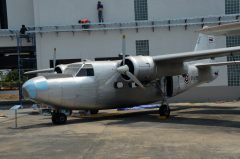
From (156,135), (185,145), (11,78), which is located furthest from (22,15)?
(11,78)

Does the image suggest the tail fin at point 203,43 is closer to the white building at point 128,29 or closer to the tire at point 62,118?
the white building at point 128,29

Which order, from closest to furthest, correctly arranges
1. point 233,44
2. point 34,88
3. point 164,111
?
point 34,88 → point 164,111 → point 233,44

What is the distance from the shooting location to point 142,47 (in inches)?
1276

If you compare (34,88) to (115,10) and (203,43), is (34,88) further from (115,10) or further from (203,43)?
(115,10)

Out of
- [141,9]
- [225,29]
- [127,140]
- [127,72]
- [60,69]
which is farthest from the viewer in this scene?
[141,9]

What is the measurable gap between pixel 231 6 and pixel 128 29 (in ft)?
29.8

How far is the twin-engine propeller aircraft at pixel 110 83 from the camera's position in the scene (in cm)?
1780

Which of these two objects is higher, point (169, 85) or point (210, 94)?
point (169, 85)

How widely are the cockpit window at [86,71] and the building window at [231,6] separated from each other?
1755 cm

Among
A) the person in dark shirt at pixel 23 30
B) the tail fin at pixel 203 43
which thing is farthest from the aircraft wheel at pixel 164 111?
the person in dark shirt at pixel 23 30

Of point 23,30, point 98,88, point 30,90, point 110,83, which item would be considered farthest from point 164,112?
point 23,30

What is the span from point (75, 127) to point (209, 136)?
6.43 metres

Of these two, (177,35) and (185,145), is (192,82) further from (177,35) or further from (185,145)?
(185,145)

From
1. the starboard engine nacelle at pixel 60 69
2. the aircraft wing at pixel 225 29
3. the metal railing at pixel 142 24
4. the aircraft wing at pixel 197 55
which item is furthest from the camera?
the metal railing at pixel 142 24
